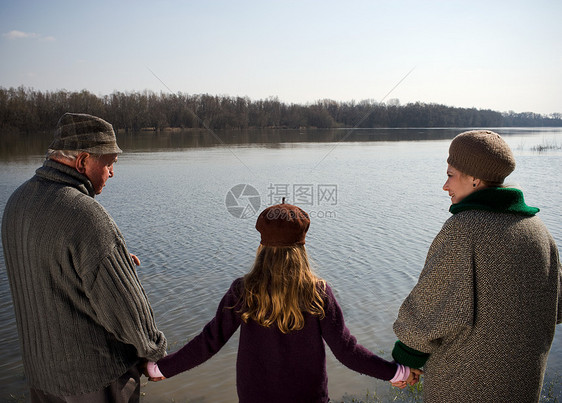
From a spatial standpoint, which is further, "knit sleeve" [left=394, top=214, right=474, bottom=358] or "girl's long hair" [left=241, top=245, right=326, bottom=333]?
"girl's long hair" [left=241, top=245, right=326, bottom=333]

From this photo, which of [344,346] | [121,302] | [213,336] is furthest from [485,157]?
[121,302]

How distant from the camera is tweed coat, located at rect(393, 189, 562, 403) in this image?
186 centimetres

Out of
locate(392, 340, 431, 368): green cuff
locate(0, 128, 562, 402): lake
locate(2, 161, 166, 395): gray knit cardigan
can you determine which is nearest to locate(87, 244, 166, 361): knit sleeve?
locate(2, 161, 166, 395): gray knit cardigan

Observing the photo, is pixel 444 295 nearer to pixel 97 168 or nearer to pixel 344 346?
pixel 344 346

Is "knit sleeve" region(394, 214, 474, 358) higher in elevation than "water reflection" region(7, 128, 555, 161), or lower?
lower

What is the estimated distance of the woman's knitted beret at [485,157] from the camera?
6.47 ft

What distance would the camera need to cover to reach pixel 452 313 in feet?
6.28

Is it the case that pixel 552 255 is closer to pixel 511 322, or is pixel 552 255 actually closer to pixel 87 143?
pixel 511 322

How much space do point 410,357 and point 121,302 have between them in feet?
4.38

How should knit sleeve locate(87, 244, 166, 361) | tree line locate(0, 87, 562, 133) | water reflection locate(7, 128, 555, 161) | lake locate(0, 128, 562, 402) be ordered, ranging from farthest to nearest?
tree line locate(0, 87, 562, 133) < water reflection locate(7, 128, 555, 161) < lake locate(0, 128, 562, 402) < knit sleeve locate(87, 244, 166, 361)

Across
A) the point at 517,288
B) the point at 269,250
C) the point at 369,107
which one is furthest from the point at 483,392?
the point at 369,107

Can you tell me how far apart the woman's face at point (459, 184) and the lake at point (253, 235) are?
0.76ft

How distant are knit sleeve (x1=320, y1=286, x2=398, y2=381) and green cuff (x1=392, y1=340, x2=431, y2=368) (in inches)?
2.5

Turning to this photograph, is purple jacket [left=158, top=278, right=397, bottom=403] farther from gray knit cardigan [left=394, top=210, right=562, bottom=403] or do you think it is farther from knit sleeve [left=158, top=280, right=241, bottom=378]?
gray knit cardigan [left=394, top=210, right=562, bottom=403]
